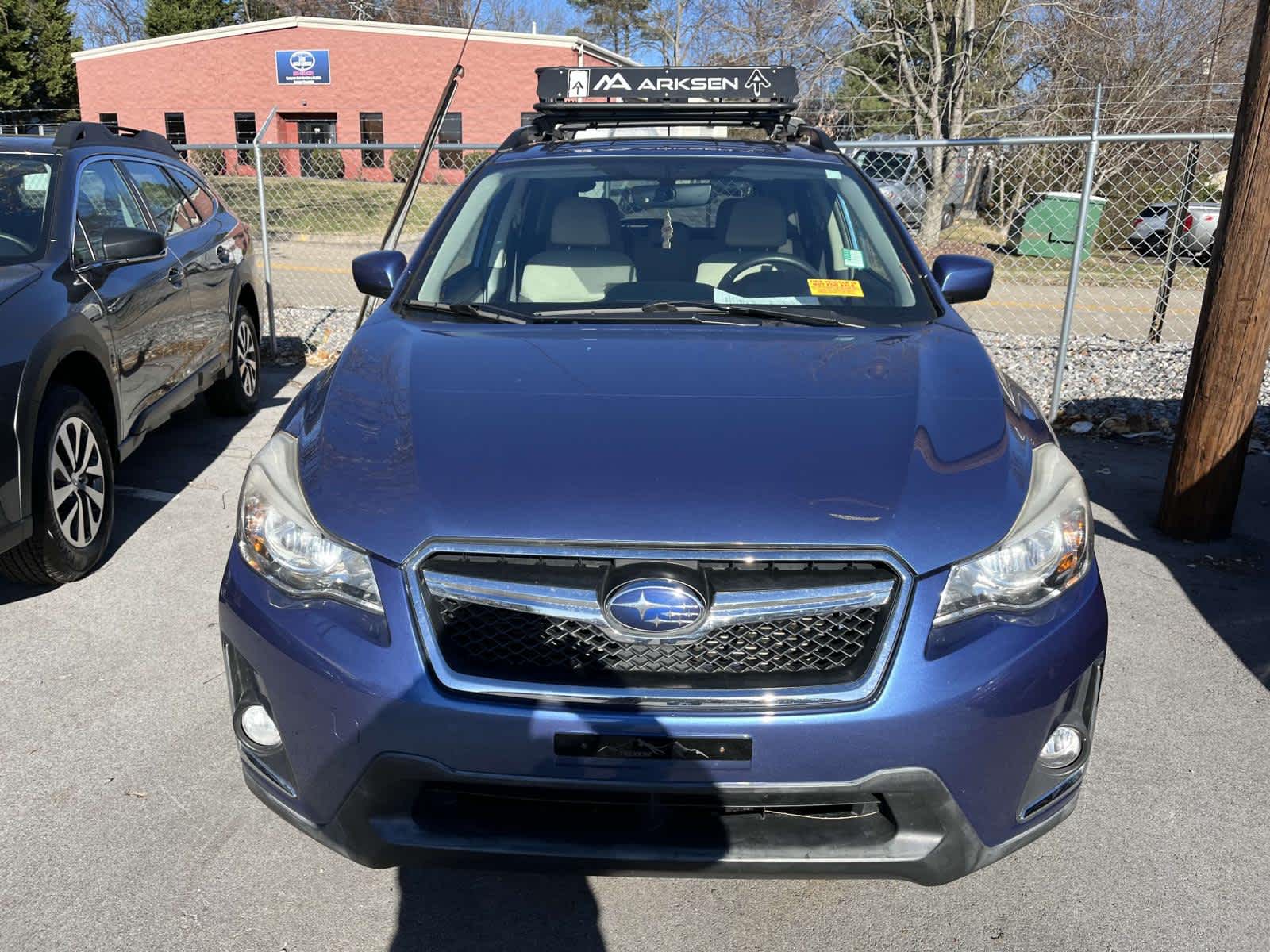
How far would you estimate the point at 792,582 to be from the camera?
7.09 ft

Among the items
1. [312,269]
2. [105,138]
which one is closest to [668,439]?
[105,138]

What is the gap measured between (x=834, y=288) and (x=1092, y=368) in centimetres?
615

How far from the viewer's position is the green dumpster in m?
12.1

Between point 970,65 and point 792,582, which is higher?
point 970,65

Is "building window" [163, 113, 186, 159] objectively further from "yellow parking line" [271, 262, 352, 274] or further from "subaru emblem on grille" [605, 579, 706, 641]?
"subaru emblem on grille" [605, 579, 706, 641]

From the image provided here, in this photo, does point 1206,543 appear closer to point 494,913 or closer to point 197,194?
point 494,913

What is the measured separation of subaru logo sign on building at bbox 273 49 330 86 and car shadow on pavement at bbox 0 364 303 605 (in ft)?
108

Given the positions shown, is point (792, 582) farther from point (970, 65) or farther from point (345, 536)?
point (970, 65)

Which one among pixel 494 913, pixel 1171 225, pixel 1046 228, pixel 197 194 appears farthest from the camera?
pixel 1046 228

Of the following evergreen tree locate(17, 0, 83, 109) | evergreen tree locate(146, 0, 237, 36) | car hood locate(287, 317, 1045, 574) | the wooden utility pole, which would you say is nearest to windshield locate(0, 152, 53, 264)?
car hood locate(287, 317, 1045, 574)

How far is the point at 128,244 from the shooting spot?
15.8ft

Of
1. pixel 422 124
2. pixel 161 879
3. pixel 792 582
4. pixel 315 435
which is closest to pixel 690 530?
pixel 792 582

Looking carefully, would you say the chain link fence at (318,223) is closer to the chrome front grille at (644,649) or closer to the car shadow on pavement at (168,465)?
the car shadow on pavement at (168,465)

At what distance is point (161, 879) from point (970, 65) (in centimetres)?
1715
